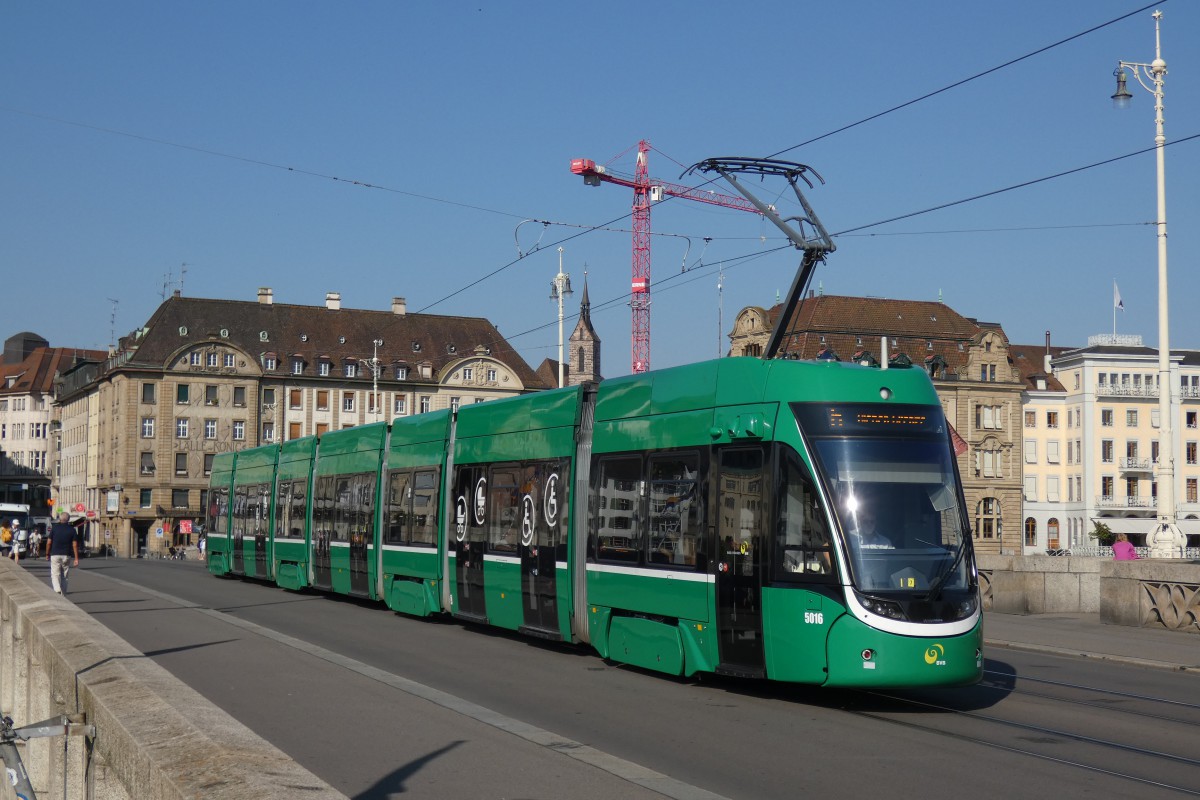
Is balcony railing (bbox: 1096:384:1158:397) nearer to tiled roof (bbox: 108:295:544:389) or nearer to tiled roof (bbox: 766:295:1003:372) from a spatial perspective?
tiled roof (bbox: 766:295:1003:372)

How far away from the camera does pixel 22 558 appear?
7088 centimetres

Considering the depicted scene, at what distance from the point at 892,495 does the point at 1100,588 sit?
13201 millimetres

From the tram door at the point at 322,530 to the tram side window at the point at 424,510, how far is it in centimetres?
558

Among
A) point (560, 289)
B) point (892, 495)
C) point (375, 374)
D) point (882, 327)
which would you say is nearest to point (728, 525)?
point (892, 495)

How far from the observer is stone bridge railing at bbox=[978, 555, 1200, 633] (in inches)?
859

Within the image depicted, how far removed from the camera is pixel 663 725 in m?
12.0

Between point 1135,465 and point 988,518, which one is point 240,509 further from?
point 1135,465

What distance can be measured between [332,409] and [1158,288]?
284 ft

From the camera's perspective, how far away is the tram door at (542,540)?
17.5m

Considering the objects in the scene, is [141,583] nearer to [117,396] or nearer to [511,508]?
[511,508]

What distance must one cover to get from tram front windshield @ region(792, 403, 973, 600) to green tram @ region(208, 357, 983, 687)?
0.05 feet

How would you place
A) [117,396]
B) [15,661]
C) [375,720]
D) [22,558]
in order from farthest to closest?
[117,396], [22,558], [15,661], [375,720]

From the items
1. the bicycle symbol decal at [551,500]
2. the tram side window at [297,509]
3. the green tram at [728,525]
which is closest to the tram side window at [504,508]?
the green tram at [728,525]

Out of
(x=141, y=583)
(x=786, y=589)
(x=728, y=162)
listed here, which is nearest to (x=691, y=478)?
(x=786, y=589)
